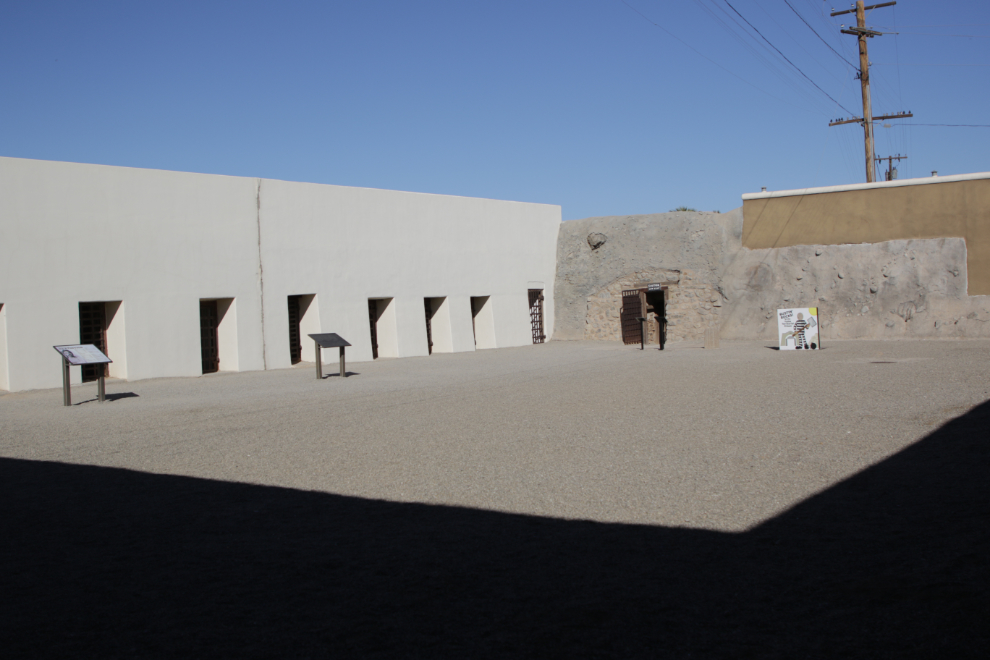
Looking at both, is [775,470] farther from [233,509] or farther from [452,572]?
[233,509]

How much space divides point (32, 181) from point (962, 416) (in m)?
16.8

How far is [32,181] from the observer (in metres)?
16.7

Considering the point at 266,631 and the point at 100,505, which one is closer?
the point at 266,631

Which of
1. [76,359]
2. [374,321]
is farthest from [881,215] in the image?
[76,359]

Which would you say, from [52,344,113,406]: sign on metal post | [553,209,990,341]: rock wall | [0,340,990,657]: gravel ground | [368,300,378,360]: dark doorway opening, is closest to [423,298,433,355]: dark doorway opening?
[368,300,378,360]: dark doorway opening

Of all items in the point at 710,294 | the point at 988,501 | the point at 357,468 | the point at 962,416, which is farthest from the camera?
the point at 710,294

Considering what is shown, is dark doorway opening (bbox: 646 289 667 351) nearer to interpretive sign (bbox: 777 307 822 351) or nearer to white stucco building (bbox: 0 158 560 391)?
white stucco building (bbox: 0 158 560 391)

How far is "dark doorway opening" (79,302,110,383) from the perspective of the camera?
1809 cm

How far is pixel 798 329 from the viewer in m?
21.1

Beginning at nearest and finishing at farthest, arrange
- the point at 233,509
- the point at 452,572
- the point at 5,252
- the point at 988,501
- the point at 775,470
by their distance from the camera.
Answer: the point at 452,572 → the point at 988,501 → the point at 233,509 → the point at 775,470 → the point at 5,252

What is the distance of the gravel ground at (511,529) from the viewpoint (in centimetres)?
360

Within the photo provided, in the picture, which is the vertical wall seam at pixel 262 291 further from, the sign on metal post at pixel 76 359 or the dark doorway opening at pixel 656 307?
the dark doorway opening at pixel 656 307

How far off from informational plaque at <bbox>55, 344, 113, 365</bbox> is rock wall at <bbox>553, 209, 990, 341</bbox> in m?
17.6

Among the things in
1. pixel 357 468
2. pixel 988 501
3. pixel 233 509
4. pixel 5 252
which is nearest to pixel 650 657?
pixel 988 501
